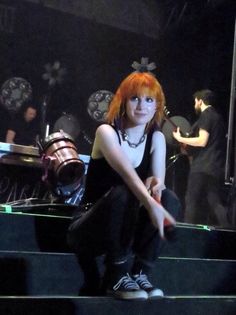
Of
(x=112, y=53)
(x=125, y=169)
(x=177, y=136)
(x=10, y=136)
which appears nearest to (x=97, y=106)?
(x=112, y=53)

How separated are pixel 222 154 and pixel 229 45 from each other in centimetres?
190

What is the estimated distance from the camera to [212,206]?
401 cm

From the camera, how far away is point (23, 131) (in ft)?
16.9

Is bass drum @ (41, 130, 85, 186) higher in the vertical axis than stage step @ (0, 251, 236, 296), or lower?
higher

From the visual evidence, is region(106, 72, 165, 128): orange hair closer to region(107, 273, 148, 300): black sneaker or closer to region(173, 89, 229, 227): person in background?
region(107, 273, 148, 300): black sneaker

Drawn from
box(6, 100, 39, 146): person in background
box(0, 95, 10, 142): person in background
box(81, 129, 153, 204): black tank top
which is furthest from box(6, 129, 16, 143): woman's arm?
box(81, 129, 153, 204): black tank top

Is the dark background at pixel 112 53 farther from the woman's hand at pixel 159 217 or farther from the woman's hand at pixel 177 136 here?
the woman's hand at pixel 159 217

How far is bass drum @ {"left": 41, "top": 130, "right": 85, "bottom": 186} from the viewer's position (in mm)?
2602

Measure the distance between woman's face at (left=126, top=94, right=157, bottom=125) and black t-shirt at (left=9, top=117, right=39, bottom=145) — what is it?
11.6 feet

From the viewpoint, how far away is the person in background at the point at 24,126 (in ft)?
16.7

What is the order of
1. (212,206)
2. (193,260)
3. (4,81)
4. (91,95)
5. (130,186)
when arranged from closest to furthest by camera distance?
(130,186), (193,260), (212,206), (4,81), (91,95)

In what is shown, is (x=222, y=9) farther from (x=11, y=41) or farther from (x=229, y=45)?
(x=11, y=41)

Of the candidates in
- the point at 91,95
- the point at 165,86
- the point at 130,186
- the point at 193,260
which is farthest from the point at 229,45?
the point at 130,186

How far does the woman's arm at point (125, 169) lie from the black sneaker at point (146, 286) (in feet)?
0.79
